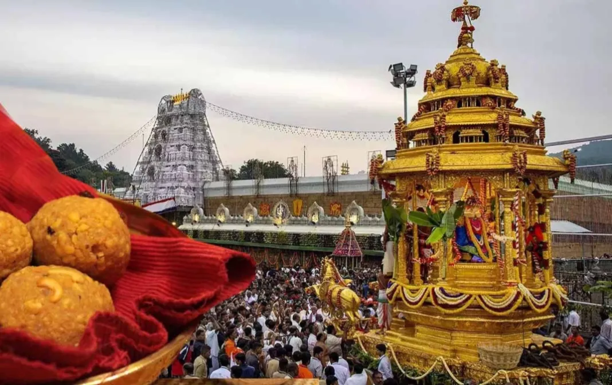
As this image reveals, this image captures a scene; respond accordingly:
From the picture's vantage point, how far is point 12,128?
7.52 ft

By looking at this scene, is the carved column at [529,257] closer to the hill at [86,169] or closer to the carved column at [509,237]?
the carved column at [509,237]

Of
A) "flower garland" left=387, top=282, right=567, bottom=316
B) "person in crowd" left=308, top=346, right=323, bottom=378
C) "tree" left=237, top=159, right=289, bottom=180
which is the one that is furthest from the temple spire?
"tree" left=237, top=159, right=289, bottom=180

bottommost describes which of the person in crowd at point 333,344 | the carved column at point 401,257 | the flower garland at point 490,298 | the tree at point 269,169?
the person in crowd at point 333,344

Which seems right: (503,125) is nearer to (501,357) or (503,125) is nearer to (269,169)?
(501,357)

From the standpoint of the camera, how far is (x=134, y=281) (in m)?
2.18

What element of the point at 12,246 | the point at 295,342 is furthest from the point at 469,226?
the point at 12,246

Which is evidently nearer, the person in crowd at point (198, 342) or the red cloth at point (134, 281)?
the red cloth at point (134, 281)

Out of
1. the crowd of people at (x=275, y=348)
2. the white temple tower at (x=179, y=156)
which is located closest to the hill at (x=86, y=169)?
the white temple tower at (x=179, y=156)

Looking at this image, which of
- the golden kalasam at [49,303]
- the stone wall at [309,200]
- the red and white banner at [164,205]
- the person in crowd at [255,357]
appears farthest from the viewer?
the red and white banner at [164,205]

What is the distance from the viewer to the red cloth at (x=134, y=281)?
5.56 ft

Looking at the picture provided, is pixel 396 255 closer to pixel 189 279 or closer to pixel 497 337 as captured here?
pixel 497 337

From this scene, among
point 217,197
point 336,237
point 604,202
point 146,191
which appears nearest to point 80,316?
point 604,202

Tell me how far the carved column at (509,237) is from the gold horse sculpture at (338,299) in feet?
8.66

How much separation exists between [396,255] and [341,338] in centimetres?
173
